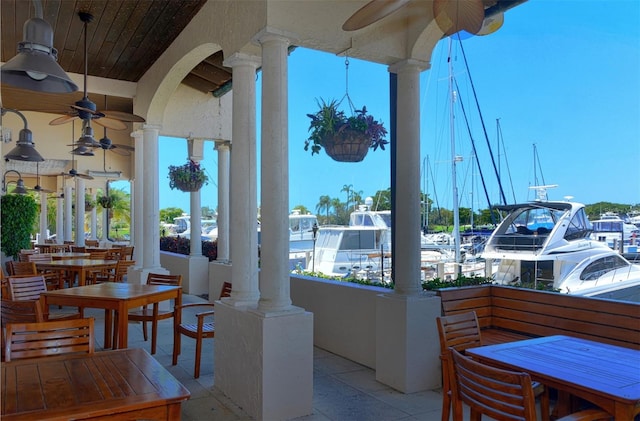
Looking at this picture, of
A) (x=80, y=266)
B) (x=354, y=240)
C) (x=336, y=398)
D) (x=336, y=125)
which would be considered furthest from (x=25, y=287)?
(x=354, y=240)

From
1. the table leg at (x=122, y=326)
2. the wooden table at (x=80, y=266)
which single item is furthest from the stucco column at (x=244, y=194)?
the wooden table at (x=80, y=266)

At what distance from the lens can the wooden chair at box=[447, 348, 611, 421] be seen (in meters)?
1.81

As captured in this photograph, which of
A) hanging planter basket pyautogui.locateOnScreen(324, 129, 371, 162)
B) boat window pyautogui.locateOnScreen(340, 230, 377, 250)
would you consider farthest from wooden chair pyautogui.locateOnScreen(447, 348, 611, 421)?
boat window pyautogui.locateOnScreen(340, 230, 377, 250)

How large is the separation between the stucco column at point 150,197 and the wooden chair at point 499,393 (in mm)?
5009

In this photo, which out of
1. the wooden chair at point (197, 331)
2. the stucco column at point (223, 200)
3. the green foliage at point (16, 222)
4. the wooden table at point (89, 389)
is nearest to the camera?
the wooden table at point (89, 389)

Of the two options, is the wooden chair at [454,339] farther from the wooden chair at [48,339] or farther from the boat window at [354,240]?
the boat window at [354,240]

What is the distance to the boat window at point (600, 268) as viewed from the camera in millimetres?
6238

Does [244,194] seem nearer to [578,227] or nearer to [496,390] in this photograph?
[496,390]

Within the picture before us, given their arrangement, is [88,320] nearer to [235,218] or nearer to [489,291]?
[235,218]

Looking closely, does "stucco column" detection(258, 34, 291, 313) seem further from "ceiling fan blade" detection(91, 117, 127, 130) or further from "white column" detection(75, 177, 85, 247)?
"white column" detection(75, 177, 85, 247)

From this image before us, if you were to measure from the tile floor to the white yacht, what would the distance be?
9.23 feet

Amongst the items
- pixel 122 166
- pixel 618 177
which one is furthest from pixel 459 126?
pixel 122 166

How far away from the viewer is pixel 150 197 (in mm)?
6266

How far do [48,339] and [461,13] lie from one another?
2810 millimetres
